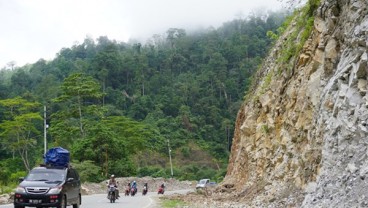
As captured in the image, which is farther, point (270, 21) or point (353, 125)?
point (270, 21)

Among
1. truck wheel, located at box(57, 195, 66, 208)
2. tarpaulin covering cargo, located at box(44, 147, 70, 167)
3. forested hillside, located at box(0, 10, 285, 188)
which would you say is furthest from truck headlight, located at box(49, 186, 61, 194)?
forested hillside, located at box(0, 10, 285, 188)

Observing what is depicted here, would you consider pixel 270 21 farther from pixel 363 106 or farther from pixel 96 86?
pixel 363 106

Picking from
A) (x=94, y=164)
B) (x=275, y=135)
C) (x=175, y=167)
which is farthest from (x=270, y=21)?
(x=275, y=135)

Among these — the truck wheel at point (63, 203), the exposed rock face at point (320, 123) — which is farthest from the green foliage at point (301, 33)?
the truck wheel at point (63, 203)

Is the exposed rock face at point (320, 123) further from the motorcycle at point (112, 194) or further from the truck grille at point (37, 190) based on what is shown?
the truck grille at point (37, 190)

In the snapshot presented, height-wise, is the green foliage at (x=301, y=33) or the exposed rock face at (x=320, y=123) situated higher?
the green foliage at (x=301, y=33)

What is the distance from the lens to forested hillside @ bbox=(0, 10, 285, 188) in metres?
62.7

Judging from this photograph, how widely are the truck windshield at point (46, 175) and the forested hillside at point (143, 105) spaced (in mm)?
37405

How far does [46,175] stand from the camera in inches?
681

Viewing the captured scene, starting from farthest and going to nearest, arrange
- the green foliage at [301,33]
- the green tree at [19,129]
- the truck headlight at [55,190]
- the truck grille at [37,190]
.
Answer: the green tree at [19,129] < the green foliage at [301,33] < the truck headlight at [55,190] < the truck grille at [37,190]

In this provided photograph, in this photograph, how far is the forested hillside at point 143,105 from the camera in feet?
206

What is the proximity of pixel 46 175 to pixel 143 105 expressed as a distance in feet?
278

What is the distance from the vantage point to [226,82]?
105125 millimetres

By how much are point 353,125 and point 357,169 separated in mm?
1351
